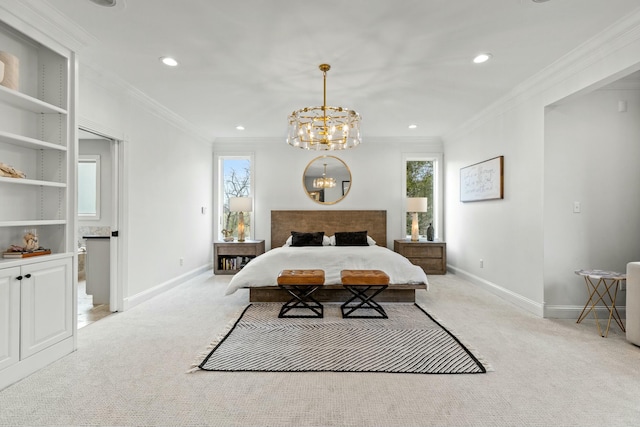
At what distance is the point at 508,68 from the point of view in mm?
3355

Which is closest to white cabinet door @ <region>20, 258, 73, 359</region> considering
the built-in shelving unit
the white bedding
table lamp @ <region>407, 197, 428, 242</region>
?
the built-in shelving unit

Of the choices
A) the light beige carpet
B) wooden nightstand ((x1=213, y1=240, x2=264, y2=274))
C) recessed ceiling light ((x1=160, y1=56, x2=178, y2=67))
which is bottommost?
the light beige carpet

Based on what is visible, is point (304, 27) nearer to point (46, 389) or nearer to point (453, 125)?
point (46, 389)

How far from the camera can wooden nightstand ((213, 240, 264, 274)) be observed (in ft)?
19.2

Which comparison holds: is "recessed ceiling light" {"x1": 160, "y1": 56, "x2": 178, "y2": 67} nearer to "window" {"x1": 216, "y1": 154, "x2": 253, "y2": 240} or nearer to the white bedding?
the white bedding

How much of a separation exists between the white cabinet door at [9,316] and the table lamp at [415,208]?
536 centimetres

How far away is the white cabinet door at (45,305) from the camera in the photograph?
7.41 feet

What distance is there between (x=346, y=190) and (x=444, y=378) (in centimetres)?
452

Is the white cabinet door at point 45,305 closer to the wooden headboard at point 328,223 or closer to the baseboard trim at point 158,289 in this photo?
the baseboard trim at point 158,289

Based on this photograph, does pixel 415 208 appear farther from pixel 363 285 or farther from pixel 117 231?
pixel 117 231

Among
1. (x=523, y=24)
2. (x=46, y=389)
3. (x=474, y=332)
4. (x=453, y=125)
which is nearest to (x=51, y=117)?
(x=46, y=389)

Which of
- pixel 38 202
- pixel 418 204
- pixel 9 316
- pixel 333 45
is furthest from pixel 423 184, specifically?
pixel 9 316

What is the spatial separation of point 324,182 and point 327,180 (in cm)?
7

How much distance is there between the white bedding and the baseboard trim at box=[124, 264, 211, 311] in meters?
1.09
